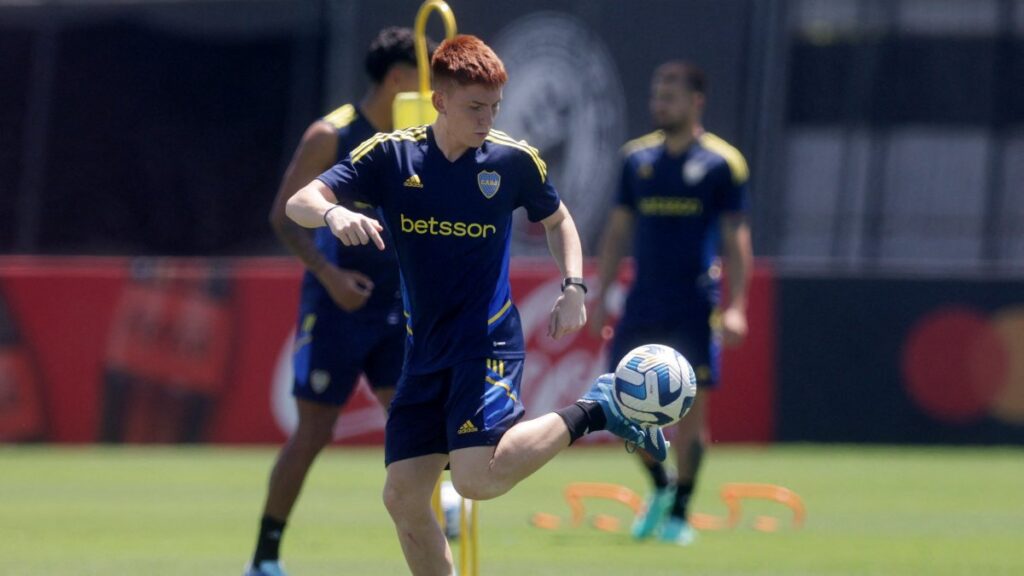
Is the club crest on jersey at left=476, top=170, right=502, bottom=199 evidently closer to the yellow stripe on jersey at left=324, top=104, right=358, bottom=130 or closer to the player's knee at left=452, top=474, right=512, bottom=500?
the player's knee at left=452, top=474, right=512, bottom=500

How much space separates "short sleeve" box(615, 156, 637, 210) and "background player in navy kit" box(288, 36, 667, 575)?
13.7 feet

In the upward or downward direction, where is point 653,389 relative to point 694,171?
downward

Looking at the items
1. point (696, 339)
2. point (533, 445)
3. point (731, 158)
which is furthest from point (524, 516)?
point (533, 445)

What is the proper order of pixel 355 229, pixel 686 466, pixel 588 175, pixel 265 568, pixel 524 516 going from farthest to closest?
1. pixel 588 175
2. pixel 524 516
3. pixel 686 466
4. pixel 265 568
5. pixel 355 229

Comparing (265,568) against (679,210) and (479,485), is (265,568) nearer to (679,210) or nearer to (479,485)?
(479,485)

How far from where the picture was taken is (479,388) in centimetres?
712

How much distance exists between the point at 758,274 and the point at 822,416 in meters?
1.39

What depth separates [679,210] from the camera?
11.3 metres

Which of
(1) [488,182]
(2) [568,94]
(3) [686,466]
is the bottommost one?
(3) [686,466]

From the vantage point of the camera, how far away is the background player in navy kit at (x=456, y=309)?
7.09 metres

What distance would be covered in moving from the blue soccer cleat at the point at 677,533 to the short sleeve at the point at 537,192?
3706 mm

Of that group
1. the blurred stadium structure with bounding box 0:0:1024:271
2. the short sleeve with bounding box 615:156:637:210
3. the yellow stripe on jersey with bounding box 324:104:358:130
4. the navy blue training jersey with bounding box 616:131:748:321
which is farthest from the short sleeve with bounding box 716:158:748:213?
the blurred stadium structure with bounding box 0:0:1024:271

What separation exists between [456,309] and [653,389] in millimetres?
788

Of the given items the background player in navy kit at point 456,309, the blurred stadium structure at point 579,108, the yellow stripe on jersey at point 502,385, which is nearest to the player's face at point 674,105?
the background player in navy kit at point 456,309
